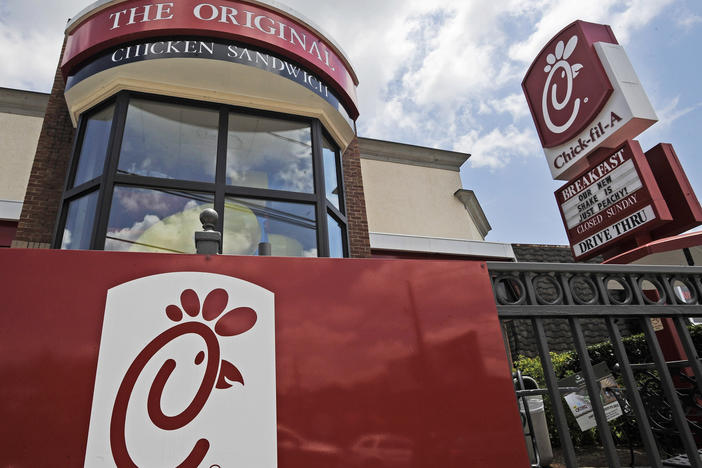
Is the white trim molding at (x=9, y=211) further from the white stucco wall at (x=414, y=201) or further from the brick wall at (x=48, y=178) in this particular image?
the white stucco wall at (x=414, y=201)

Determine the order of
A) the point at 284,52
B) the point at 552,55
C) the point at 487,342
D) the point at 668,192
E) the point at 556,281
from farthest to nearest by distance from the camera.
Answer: the point at 552,55 < the point at 668,192 < the point at 284,52 < the point at 556,281 < the point at 487,342

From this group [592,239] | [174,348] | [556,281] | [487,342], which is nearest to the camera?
[174,348]

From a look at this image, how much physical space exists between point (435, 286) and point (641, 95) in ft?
19.0

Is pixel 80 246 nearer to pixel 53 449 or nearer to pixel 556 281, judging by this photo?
pixel 53 449

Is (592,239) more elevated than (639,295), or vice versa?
(592,239)

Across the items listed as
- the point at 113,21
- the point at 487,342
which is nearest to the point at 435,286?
the point at 487,342

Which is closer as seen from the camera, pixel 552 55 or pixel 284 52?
pixel 284 52

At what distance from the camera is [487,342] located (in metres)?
1.90

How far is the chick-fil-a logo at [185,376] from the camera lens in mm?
1541

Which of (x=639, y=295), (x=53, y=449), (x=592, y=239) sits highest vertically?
(x=592, y=239)

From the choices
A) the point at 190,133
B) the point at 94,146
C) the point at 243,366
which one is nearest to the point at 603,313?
the point at 243,366

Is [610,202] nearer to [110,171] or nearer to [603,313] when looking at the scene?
[603,313]

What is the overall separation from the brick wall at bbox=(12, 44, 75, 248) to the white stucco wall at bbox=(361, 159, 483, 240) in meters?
8.52

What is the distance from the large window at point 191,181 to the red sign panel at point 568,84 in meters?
4.13
